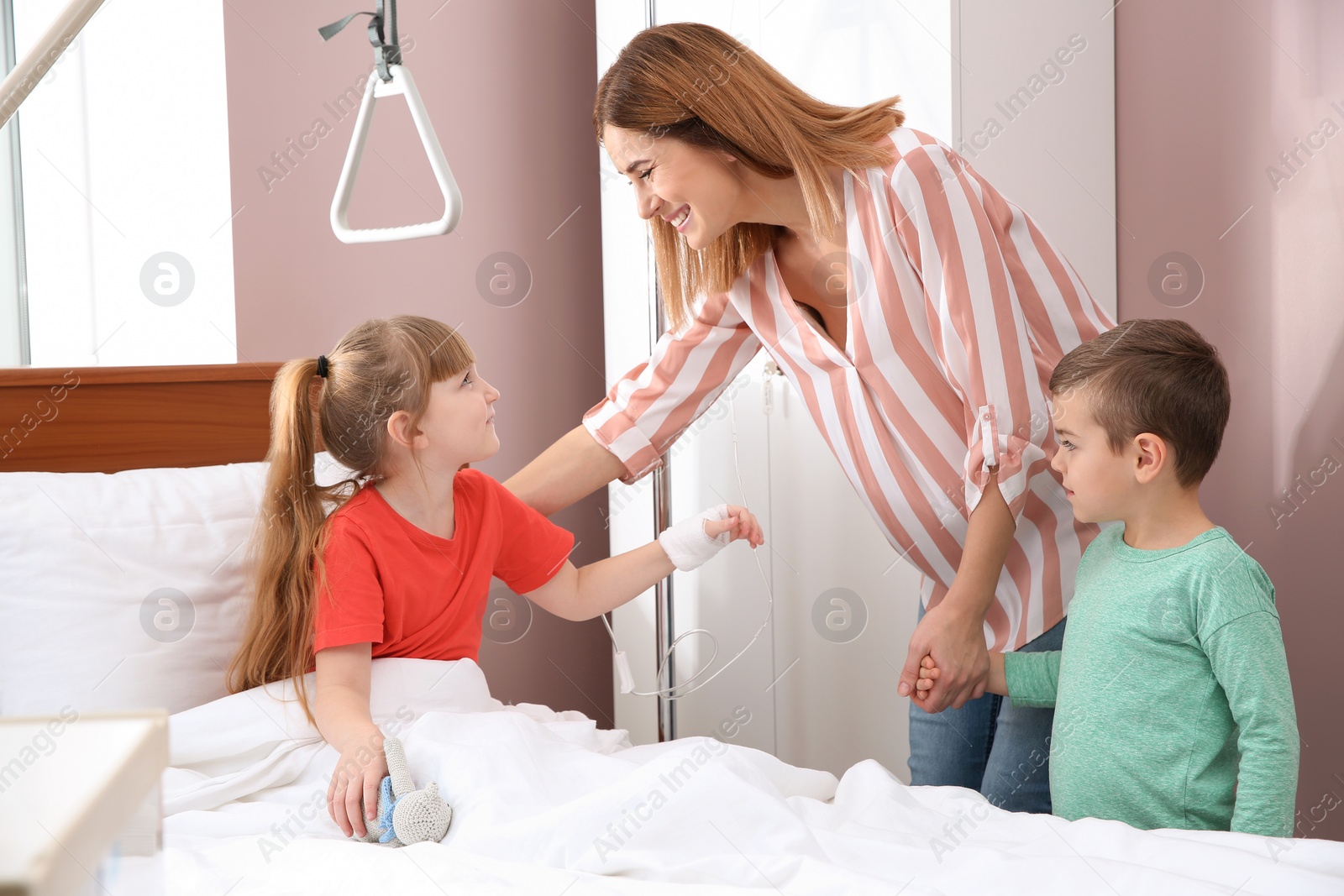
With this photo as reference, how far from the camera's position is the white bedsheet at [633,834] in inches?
31.1

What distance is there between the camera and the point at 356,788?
3.27 ft

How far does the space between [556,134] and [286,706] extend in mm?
1427

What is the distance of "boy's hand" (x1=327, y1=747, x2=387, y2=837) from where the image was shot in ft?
3.25

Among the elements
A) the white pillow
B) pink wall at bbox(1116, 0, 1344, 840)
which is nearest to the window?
the white pillow

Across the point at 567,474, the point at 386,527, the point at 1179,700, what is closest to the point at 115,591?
the point at 386,527

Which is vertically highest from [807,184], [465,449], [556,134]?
[556,134]

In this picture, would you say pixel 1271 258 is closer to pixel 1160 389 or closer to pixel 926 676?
pixel 1160 389

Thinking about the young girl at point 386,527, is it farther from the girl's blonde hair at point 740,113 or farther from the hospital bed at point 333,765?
the girl's blonde hair at point 740,113

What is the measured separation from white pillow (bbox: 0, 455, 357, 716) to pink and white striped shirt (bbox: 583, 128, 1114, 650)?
75 centimetres

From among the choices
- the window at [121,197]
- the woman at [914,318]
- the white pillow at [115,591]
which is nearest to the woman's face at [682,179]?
the woman at [914,318]

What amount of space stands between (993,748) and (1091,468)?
0.39 meters

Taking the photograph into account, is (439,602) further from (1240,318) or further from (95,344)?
(1240,318)

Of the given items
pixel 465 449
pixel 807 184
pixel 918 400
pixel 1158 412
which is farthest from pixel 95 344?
pixel 1158 412

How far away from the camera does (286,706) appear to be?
1.15 m
